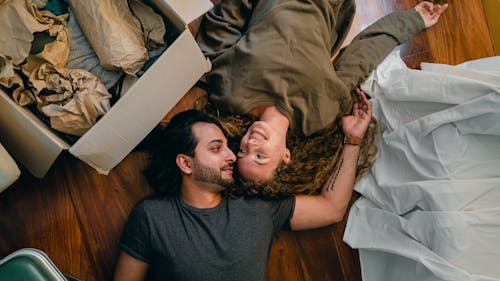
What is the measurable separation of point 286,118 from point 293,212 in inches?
11.2

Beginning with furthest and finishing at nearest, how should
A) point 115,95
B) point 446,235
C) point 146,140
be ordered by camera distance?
point 146,140, point 115,95, point 446,235

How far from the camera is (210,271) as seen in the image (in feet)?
3.70

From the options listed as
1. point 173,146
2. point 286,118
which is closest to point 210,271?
point 173,146

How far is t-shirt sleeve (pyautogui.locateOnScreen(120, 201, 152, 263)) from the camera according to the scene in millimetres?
1170

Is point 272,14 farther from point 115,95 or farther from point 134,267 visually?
point 134,267

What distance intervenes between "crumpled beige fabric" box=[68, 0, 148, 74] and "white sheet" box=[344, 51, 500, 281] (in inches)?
28.2

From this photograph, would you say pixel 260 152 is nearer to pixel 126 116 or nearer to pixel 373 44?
pixel 126 116

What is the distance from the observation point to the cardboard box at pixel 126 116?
1032 mm

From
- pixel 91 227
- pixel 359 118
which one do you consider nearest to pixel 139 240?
pixel 91 227

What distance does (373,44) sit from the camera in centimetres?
136

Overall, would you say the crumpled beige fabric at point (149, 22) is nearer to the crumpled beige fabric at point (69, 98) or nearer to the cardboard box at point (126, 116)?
the cardboard box at point (126, 116)

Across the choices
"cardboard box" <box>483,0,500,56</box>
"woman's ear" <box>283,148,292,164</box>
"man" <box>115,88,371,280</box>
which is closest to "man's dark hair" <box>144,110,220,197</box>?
"man" <box>115,88,371,280</box>

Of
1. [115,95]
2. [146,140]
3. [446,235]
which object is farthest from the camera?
[146,140]

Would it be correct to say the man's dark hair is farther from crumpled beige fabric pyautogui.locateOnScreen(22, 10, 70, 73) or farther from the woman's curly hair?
crumpled beige fabric pyautogui.locateOnScreen(22, 10, 70, 73)
